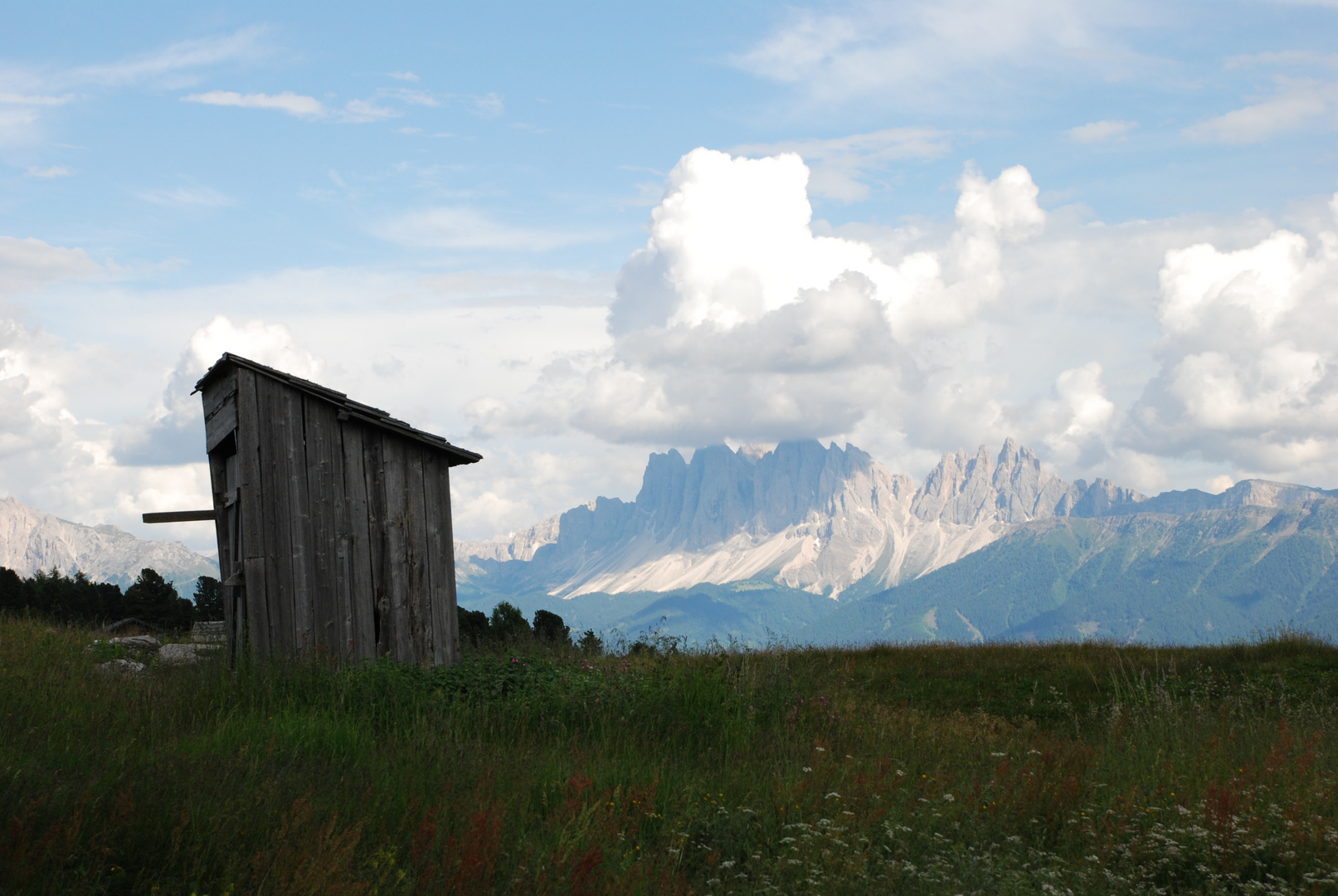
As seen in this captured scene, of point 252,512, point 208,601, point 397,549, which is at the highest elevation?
point 252,512

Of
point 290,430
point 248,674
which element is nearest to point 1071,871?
point 248,674

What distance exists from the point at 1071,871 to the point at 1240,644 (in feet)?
46.0

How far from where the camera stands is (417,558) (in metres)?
11.3

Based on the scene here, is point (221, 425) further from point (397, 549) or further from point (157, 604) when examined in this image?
point (157, 604)

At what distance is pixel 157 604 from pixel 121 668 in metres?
20.5

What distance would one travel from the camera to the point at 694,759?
773cm

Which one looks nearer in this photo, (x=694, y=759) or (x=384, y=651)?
(x=694, y=759)

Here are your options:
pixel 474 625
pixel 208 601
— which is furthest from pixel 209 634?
pixel 208 601

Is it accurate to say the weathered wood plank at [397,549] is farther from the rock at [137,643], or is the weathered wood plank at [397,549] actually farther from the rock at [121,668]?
the rock at [137,643]

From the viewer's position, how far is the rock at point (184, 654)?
429 inches

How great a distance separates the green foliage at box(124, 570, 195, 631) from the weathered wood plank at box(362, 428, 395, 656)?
58.8ft

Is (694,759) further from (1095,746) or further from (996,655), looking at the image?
(996,655)

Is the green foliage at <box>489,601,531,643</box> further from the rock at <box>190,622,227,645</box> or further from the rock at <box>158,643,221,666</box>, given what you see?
the rock at <box>158,643,221,666</box>

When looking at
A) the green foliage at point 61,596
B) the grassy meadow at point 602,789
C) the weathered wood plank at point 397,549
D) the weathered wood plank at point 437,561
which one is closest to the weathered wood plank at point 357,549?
the weathered wood plank at point 397,549
